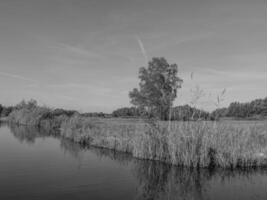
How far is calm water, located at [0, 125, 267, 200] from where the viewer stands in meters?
8.02

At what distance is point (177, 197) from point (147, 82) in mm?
40472

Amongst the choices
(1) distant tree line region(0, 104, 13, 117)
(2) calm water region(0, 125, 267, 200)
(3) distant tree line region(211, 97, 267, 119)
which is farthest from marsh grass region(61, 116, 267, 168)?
(1) distant tree line region(0, 104, 13, 117)

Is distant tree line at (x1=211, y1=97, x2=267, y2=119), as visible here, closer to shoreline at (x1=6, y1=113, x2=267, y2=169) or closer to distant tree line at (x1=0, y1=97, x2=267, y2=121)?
distant tree line at (x1=0, y1=97, x2=267, y2=121)

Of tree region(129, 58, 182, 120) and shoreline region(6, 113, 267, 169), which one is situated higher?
tree region(129, 58, 182, 120)

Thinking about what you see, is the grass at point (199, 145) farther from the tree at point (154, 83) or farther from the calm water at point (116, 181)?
the tree at point (154, 83)

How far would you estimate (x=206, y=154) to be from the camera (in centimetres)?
1159

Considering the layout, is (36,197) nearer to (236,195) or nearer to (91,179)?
(91,179)

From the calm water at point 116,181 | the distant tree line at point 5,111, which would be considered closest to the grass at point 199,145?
the calm water at point 116,181

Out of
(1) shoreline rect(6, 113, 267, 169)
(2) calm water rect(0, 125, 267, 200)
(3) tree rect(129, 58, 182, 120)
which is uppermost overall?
(3) tree rect(129, 58, 182, 120)

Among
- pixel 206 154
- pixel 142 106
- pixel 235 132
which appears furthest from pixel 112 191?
pixel 142 106

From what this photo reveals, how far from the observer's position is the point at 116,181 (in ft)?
31.4

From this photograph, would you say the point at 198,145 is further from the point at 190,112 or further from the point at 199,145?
the point at 190,112

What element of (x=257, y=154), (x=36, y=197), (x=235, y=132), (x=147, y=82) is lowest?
(x=36, y=197)

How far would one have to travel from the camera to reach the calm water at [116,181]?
26.3ft
